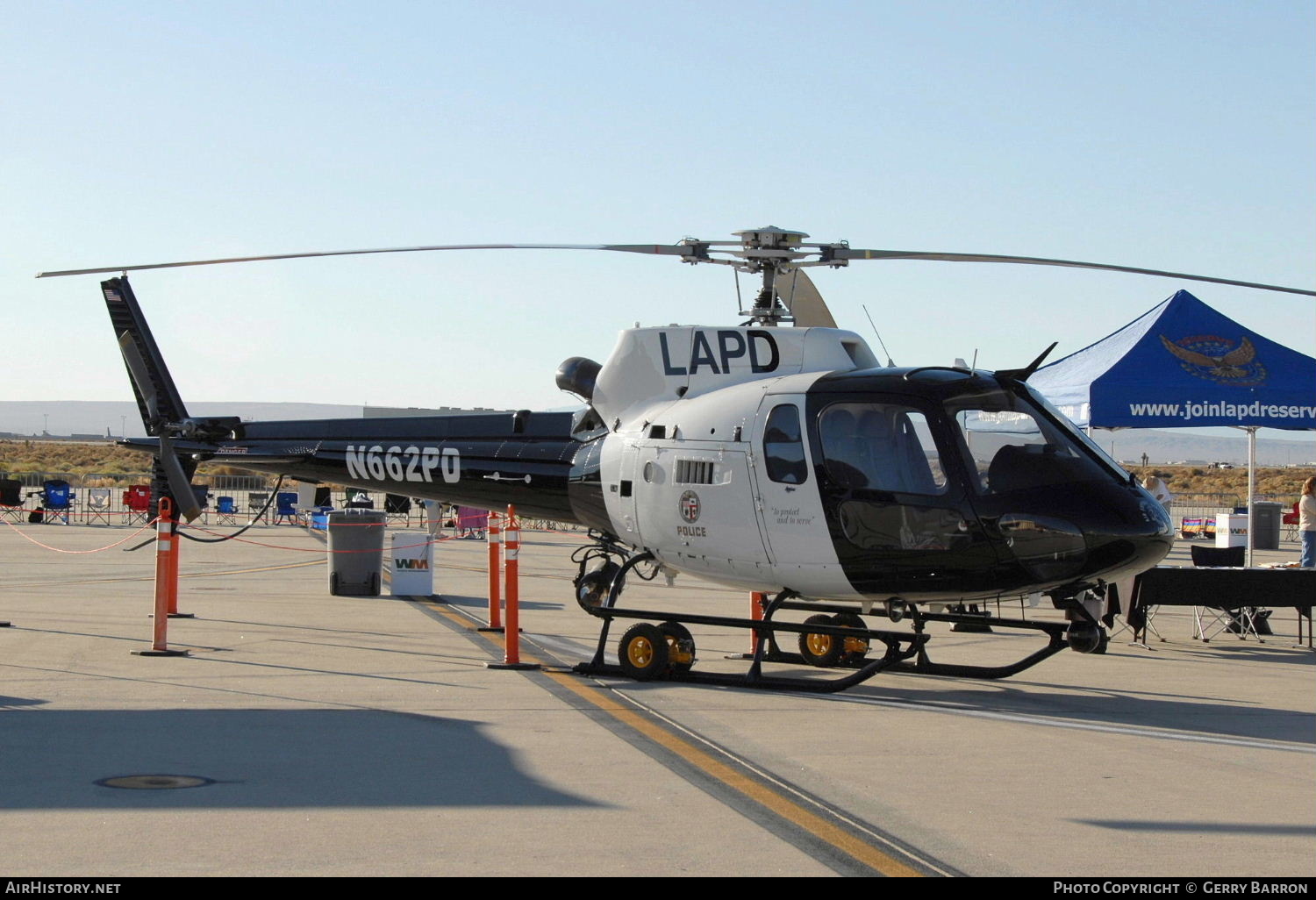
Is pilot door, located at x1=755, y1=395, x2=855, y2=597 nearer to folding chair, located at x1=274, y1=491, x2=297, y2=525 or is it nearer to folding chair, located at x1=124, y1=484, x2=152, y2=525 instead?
folding chair, located at x1=124, y1=484, x2=152, y2=525

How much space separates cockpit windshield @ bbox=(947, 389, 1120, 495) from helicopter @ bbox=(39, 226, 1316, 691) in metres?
0.02

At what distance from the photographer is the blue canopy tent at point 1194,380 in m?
17.5

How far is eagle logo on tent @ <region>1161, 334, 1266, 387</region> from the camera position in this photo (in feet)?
58.3

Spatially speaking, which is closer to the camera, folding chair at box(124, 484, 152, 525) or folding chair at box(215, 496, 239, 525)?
folding chair at box(124, 484, 152, 525)

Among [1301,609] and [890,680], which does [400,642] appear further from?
[1301,609]

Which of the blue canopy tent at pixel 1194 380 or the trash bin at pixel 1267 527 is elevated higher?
the blue canopy tent at pixel 1194 380

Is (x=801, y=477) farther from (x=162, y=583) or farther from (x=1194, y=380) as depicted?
(x=1194, y=380)

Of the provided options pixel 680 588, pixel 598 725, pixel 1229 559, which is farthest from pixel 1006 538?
pixel 680 588

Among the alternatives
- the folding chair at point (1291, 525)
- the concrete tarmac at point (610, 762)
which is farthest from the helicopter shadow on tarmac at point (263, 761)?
the folding chair at point (1291, 525)

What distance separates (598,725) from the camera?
30.3ft

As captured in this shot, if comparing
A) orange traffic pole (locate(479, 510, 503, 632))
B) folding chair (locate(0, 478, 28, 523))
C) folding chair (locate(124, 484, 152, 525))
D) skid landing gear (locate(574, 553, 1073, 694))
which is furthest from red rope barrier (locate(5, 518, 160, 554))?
skid landing gear (locate(574, 553, 1073, 694))

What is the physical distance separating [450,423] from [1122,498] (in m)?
7.00

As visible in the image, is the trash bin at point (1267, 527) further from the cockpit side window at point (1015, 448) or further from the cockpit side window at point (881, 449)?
the cockpit side window at point (881, 449)

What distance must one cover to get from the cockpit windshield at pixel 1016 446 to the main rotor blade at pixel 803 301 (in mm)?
2649
